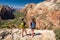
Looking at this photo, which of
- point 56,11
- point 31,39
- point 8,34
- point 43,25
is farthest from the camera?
point 43,25

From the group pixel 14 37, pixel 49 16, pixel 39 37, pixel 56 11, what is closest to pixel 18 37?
pixel 14 37

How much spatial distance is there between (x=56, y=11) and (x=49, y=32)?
27.8 metres

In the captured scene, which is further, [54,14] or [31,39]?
[54,14]

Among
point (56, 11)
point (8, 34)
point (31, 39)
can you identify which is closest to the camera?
point (31, 39)

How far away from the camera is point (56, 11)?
163 feet

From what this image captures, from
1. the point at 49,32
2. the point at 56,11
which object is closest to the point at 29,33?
the point at 49,32

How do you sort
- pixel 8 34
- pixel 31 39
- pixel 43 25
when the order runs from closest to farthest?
pixel 31 39 → pixel 8 34 → pixel 43 25

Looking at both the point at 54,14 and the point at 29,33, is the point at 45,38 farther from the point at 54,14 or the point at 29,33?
the point at 54,14

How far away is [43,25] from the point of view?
5272 cm

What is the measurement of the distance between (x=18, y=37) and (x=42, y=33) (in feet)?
8.90

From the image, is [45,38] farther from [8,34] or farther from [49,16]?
[49,16]

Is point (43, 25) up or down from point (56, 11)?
down

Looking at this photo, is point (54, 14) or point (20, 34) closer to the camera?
point (20, 34)

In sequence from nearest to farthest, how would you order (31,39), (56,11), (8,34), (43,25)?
(31,39) < (8,34) < (56,11) < (43,25)
